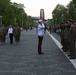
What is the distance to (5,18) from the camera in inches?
2739

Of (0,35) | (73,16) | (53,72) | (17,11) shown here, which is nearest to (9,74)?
(53,72)

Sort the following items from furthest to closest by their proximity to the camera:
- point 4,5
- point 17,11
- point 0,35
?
point 17,11, point 4,5, point 0,35

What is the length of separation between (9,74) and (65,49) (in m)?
9.39

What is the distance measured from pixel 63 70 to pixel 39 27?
725 centimetres

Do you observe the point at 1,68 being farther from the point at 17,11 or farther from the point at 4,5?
the point at 17,11

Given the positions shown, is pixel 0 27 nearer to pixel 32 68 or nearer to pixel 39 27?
pixel 39 27

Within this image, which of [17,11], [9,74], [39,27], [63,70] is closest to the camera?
[9,74]

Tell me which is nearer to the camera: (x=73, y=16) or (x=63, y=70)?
(x=63, y=70)

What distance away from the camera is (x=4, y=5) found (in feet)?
214

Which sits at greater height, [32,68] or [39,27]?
[39,27]

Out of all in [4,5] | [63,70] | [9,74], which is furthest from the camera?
[4,5]

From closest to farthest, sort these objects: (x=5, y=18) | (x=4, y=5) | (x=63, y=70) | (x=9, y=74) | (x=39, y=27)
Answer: (x=9, y=74), (x=63, y=70), (x=39, y=27), (x=4, y=5), (x=5, y=18)

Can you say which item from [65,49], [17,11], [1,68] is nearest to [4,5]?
[65,49]

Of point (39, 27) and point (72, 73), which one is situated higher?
point (39, 27)
